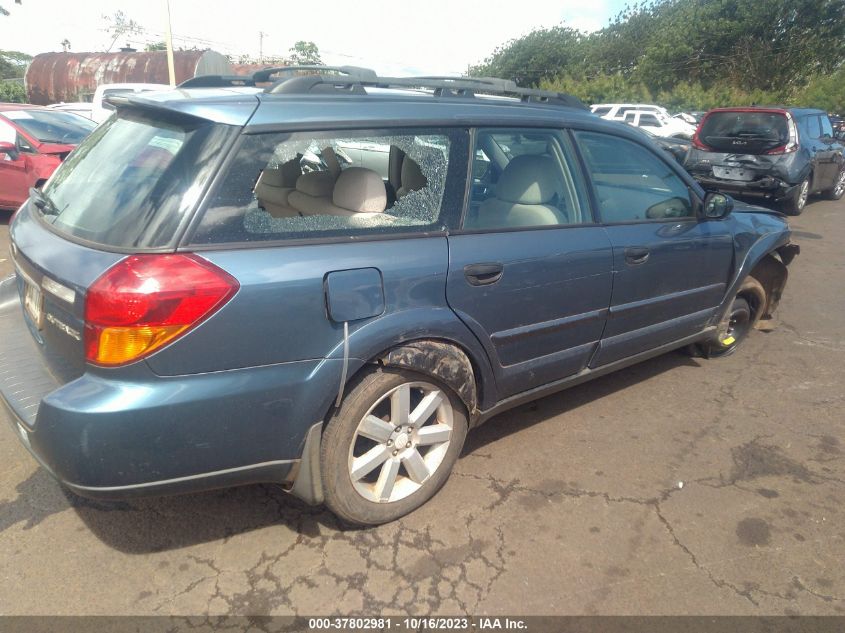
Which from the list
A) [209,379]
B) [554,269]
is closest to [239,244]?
[209,379]

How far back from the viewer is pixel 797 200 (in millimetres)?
10031

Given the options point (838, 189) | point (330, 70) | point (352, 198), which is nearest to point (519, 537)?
point (352, 198)

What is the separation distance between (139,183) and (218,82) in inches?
43.9

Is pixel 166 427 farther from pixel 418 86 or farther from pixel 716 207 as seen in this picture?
pixel 716 207

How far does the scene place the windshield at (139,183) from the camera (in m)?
2.03

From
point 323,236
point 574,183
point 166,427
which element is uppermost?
point 574,183

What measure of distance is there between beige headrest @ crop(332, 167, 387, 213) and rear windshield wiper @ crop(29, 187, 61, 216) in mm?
1123

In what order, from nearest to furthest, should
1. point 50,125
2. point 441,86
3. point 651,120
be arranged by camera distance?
point 441,86 < point 50,125 < point 651,120

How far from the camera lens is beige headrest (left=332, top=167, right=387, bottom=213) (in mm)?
2549

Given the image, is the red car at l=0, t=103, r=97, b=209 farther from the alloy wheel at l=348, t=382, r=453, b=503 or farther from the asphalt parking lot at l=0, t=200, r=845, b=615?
the alloy wheel at l=348, t=382, r=453, b=503

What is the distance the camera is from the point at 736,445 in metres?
3.30

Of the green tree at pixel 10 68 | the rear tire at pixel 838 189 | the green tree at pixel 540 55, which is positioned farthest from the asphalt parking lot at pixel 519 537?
the green tree at pixel 10 68

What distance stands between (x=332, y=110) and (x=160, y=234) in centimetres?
78

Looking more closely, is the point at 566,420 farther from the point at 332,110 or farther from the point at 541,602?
the point at 332,110
